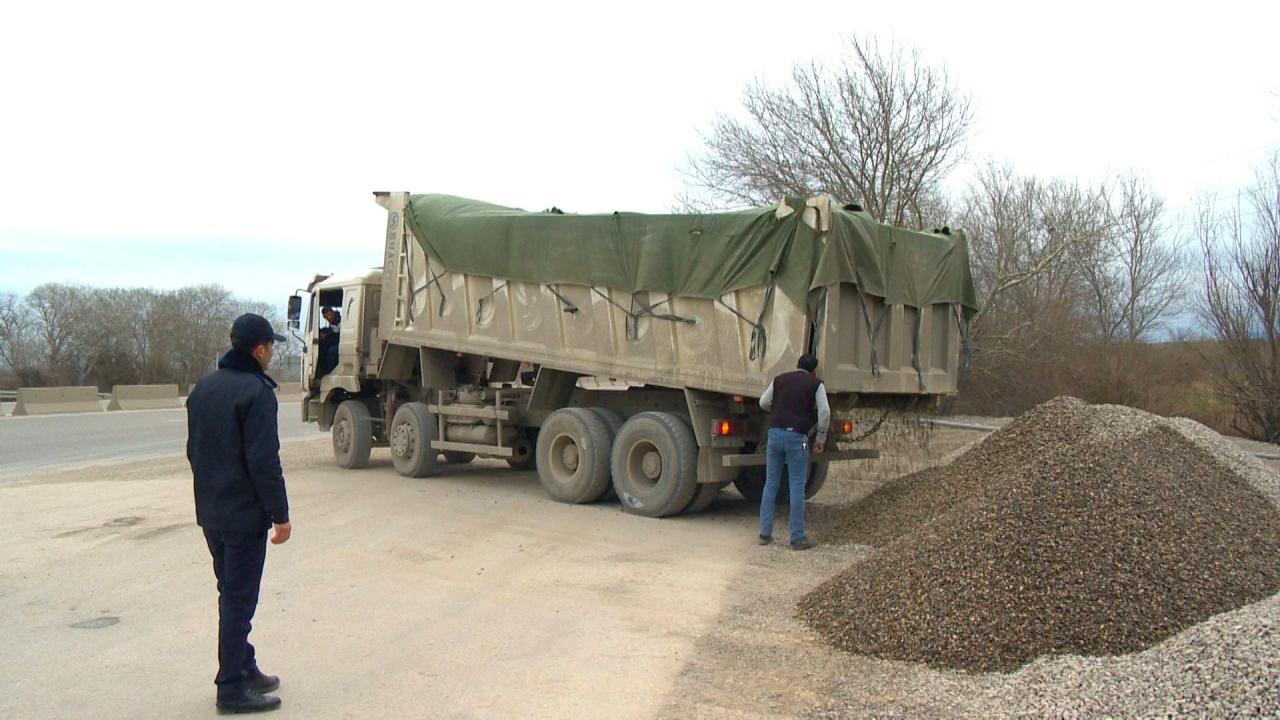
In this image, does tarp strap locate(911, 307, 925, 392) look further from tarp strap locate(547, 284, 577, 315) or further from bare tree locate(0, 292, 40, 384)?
bare tree locate(0, 292, 40, 384)

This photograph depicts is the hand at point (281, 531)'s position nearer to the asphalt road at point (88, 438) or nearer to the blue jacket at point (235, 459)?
the blue jacket at point (235, 459)

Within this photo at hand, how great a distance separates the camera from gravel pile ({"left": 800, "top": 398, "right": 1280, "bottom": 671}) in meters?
5.43

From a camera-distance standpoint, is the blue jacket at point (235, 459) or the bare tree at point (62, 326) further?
the bare tree at point (62, 326)

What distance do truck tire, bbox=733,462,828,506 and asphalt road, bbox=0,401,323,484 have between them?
393 inches

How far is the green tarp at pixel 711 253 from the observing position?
9.27 metres

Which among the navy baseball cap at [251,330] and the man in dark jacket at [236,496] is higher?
the navy baseball cap at [251,330]

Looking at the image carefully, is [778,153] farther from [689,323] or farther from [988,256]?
[689,323]

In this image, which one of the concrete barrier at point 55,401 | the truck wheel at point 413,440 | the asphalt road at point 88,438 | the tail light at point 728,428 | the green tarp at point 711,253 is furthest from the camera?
the concrete barrier at point 55,401

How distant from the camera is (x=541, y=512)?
1099 centimetres

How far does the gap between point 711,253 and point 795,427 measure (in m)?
2.02

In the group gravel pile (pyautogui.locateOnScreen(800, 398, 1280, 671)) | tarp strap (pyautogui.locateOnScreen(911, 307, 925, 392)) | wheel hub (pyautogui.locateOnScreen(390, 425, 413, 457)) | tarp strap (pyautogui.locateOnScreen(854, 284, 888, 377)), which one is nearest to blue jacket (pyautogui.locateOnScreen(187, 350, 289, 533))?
gravel pile (pyautogui.locateOnScreen(800, 398, 1280, 671))

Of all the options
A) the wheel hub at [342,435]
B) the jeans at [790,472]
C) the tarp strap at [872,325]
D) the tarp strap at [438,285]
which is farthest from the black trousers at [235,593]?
the wheel hub at [342,435]

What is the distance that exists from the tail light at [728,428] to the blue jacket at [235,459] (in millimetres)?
5729

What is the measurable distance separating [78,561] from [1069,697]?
747 cm
